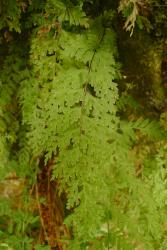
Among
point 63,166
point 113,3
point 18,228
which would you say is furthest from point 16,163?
point 113,3

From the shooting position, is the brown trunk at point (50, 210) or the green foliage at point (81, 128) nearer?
the green foliage at point (81, 128)

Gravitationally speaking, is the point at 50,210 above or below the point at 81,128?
below

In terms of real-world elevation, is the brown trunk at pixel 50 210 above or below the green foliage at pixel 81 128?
below

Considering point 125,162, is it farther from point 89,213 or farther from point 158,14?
point 158,14

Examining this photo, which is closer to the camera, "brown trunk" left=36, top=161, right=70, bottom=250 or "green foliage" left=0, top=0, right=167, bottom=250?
"green foliage" left=0, top=0, right=167, bottom=250

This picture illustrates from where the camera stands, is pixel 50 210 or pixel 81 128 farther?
pixel 50 210

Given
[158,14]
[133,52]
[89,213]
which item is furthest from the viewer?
[133,52]

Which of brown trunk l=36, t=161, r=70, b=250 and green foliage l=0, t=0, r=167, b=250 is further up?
green foliage l=0, t=0, r=167, b=250

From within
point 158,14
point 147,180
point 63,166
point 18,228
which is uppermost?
point 158,14
